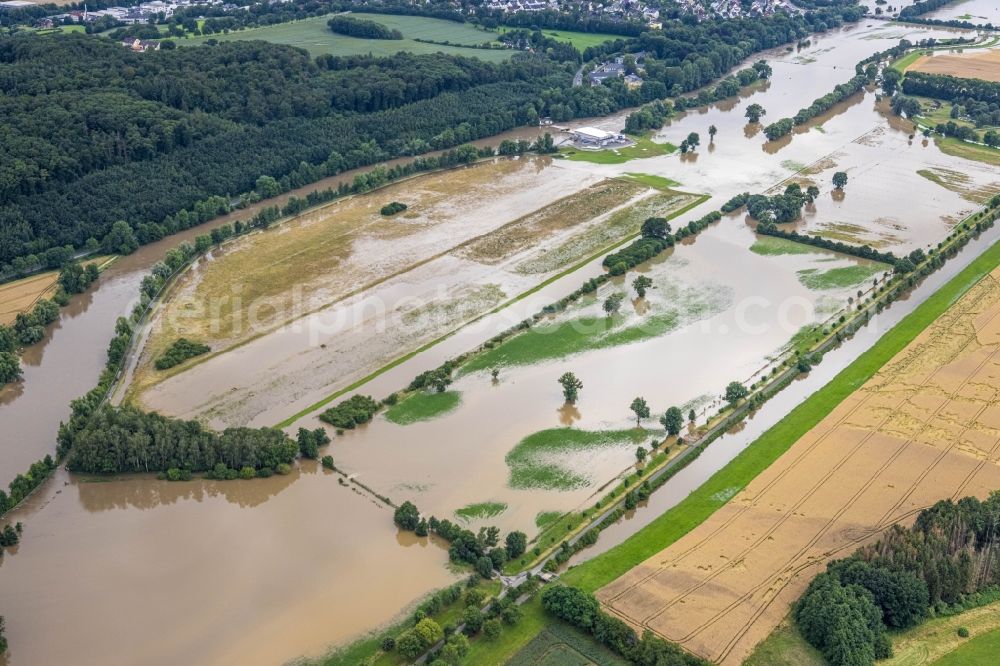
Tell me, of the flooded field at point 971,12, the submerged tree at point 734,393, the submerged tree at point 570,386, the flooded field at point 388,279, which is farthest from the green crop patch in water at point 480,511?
the flooded field at point 971,12

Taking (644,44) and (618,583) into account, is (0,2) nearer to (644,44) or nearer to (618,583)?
(644,44)

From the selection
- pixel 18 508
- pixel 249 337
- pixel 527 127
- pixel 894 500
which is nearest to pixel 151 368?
pixel 249 337

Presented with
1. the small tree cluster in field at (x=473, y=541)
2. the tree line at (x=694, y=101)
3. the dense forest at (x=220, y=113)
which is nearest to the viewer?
the small tree cluster in field at (x=473, y=541)

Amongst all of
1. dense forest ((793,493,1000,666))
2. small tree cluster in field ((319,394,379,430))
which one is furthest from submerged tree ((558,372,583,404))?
dense forest ((793,493,1000,666))

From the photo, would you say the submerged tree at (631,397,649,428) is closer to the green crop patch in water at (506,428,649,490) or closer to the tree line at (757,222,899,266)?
the green crop patch in water at (506,428,649,490)

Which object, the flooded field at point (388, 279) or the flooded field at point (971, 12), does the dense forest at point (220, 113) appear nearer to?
the flooded field at point (388, 279)

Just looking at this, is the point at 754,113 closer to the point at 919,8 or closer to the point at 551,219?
the point at 551,219

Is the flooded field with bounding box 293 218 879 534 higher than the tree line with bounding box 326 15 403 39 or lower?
lower
